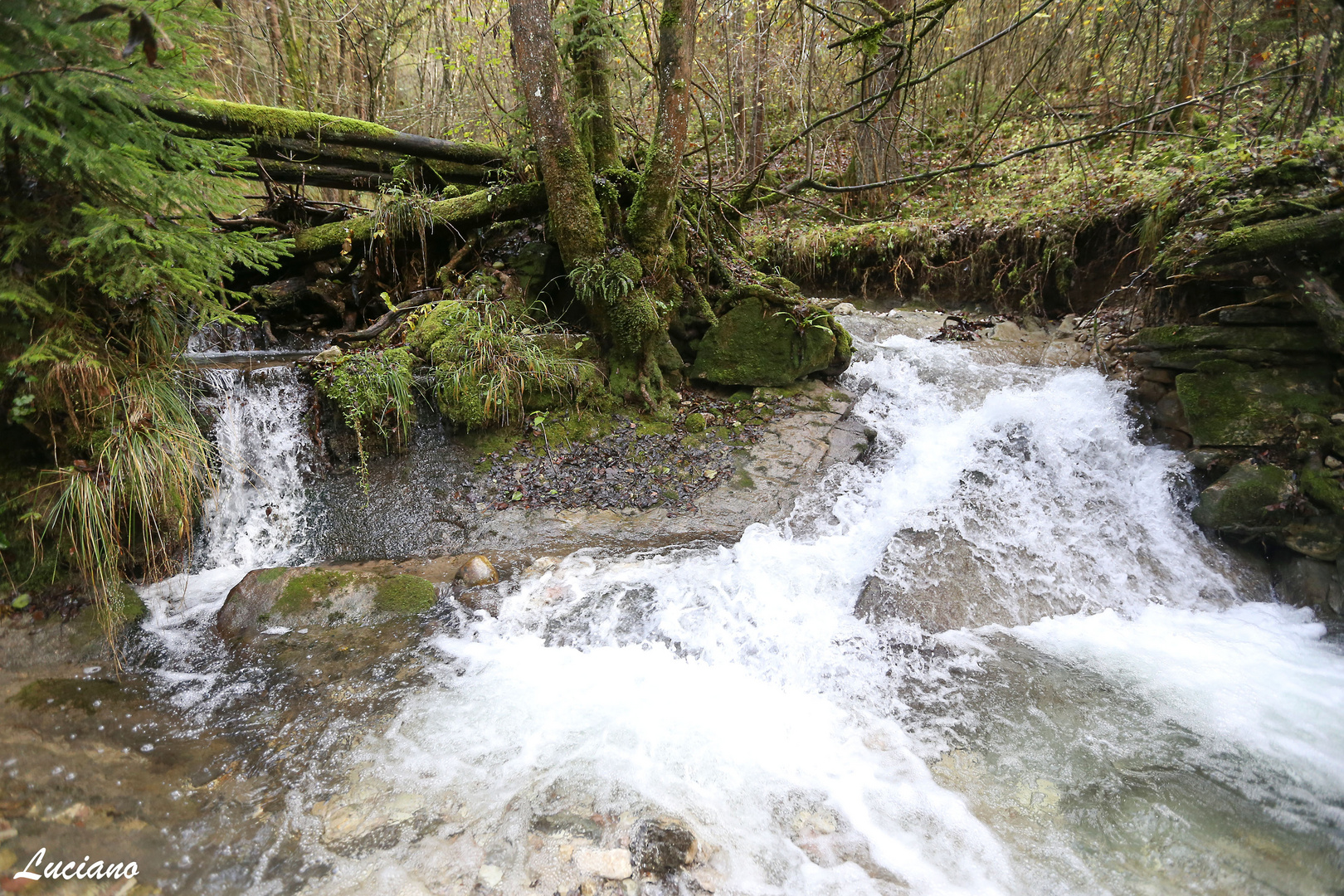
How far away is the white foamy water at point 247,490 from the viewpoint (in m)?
4.04

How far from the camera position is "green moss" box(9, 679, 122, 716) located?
292 centimetres

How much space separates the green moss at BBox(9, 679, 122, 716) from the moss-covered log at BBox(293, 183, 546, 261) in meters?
4.90

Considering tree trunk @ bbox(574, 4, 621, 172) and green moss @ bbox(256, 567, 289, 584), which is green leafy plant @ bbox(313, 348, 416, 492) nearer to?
green moss @ bbox(256, 567, 289, 584)

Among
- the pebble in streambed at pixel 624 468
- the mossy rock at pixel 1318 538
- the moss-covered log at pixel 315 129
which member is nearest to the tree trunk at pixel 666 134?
the pebble in streambed at pixel 624 468

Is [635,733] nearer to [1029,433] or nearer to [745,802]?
[745,802]

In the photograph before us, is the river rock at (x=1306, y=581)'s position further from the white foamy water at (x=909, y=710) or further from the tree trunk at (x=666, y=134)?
the tree trunk at (x=666, y=134)

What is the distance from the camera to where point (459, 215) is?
6.37 metres

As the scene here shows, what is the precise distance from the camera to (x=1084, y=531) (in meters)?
4.75

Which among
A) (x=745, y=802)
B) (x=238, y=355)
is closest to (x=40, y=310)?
(x=238, y=355)

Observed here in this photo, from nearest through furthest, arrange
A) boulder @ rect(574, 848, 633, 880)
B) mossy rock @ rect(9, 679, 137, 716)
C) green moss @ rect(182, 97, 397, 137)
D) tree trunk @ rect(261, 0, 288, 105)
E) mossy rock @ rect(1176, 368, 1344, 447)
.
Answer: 1. boulder @ rect(574, 848, 633, 880)
2. mossy rock @ rect(9, 679, 137, 716)
3. mossy rock @ rect(1176, 368, 1344, 447)
4. green moss @ rect(182, 97, 397, 137)
5. tree trunk @ rect(261, 0, 288, 105)

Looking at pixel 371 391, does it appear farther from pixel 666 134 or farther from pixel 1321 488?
pixel 1321 488

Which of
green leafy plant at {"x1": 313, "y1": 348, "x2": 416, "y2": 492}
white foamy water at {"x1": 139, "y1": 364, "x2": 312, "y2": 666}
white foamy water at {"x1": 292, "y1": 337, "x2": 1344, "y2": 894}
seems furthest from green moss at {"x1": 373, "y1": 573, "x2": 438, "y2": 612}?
green leafy plant at {"x1": 313, "y1": 348, "x2": 416, "y2": 492}

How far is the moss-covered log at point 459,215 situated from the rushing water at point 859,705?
255 cm

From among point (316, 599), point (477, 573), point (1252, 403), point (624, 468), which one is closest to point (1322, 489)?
point (1252, 403)
